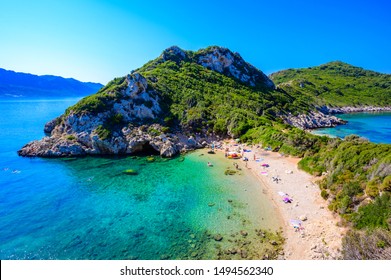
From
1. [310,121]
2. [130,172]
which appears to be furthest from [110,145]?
[310,121]

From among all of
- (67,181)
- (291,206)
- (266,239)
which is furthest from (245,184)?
(67,181)

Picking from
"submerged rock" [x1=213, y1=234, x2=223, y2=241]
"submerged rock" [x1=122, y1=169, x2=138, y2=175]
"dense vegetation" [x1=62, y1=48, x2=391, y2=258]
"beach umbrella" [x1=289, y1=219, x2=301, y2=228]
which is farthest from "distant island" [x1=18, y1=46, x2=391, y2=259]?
"submerged rock" [x1=213, y1=234, x2=223, y2=241]

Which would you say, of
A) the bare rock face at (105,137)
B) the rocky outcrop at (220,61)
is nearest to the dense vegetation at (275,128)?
the rocky outcrop at (220,61)

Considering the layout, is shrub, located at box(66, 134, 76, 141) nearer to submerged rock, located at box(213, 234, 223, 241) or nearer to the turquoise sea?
the turquoise sea

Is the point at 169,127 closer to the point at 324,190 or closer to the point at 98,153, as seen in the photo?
the point at 98,153

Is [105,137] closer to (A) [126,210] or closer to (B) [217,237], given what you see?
(A) [126,210]

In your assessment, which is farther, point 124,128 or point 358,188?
point 124,128

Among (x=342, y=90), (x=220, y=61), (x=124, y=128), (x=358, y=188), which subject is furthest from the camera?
(x=342, y=90)
